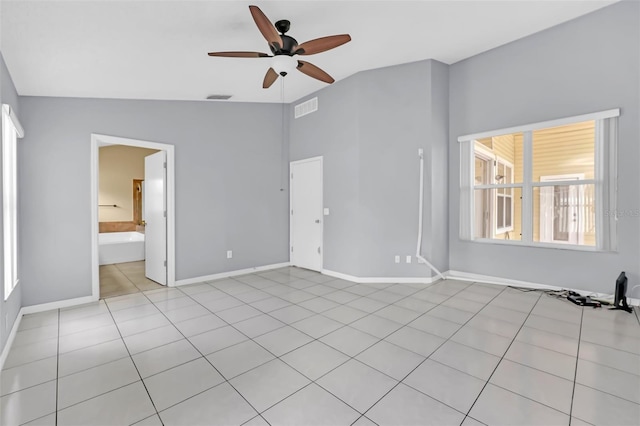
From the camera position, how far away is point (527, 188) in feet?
13.4

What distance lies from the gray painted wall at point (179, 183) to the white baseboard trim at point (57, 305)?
56 millimetres

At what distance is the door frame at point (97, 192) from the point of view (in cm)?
380

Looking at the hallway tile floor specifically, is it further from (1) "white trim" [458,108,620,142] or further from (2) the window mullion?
(1) "white trim" [458,108,620,142]

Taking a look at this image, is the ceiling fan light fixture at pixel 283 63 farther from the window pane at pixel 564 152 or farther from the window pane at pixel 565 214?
the window pane at pixel 565 214

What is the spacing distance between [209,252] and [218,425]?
3415 mm

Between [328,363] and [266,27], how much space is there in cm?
264

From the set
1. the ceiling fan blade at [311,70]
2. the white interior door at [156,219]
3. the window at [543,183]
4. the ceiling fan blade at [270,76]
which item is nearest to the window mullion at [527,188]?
the window at [543,183]

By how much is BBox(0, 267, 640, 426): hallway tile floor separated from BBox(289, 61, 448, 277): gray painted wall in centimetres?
96

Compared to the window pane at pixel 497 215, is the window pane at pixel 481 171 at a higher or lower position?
higher

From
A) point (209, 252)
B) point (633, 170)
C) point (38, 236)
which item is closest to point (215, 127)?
point (209, 252)

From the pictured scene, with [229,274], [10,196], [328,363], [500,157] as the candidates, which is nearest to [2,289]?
[10,196]

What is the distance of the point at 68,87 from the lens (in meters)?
3.44

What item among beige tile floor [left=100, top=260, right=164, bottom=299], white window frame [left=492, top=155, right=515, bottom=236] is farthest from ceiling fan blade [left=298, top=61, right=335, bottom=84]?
beige tile floor [left=100, top=260, right=164, bottom=299]

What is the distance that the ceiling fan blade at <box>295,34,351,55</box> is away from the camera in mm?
2566
